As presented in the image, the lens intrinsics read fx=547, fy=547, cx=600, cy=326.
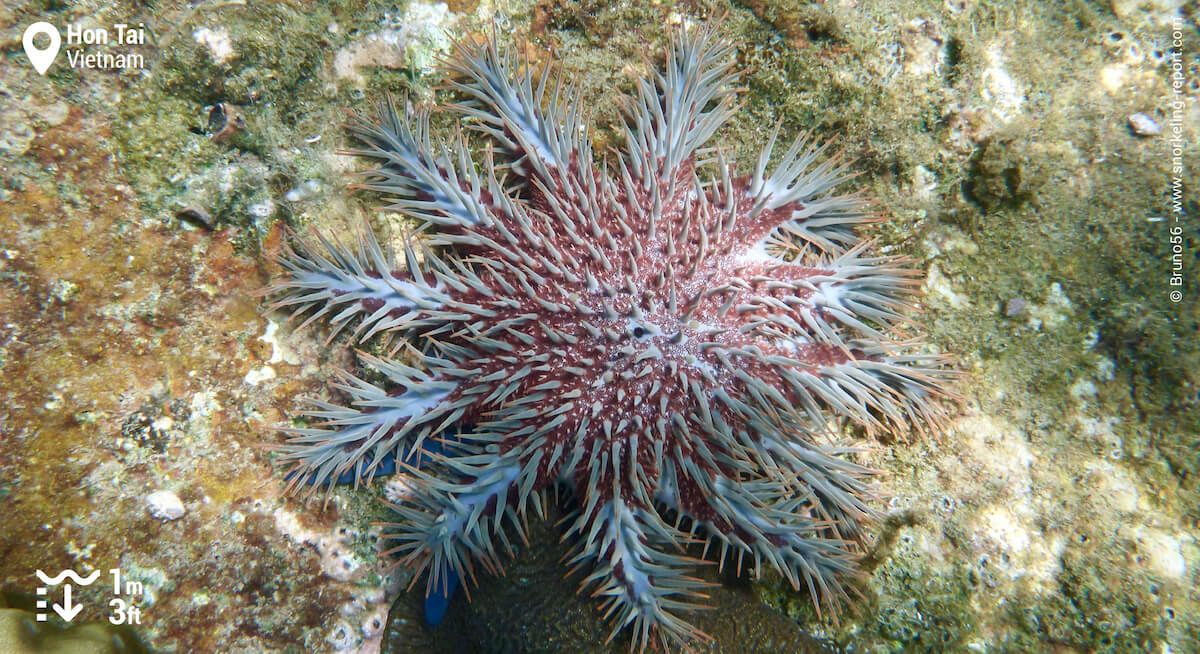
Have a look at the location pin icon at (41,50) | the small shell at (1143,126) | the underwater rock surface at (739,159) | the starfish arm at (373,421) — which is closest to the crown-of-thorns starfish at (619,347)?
the starfish arm at (373,421)

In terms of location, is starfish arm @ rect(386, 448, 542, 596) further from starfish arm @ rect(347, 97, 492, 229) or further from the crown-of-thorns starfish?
starfish arm @ rect(347, 97, 492, 229)

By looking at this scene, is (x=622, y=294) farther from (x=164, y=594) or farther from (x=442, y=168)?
(x=164, y=594)

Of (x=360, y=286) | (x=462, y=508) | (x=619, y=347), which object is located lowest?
(x=462, y=508)

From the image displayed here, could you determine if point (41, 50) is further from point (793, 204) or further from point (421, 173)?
point (793, 204)

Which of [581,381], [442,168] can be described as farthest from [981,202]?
[442,168]

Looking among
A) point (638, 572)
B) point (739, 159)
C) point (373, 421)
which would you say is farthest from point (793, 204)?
point (373, 421)

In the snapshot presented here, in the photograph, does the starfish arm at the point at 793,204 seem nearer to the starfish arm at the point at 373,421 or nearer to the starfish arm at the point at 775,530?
the starfish arm at the point at 775,530
